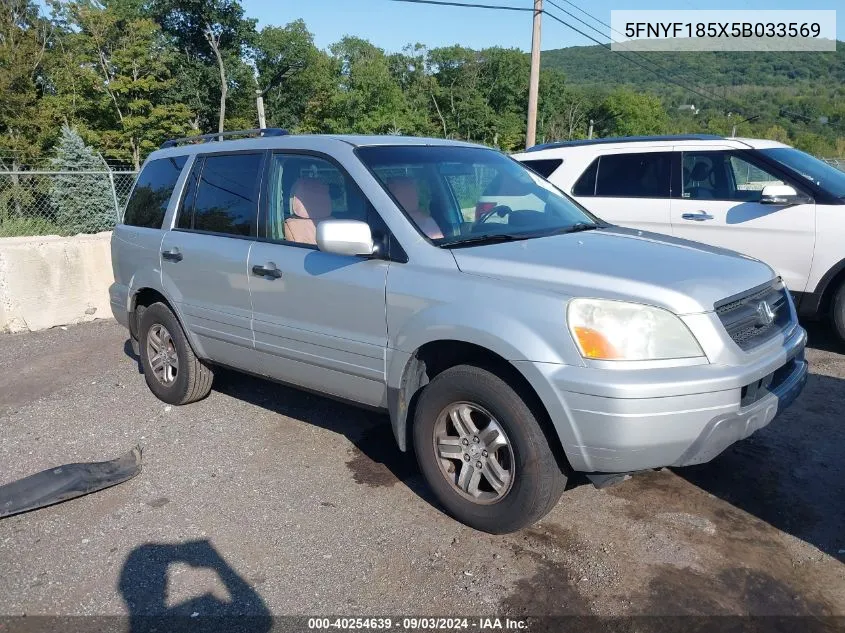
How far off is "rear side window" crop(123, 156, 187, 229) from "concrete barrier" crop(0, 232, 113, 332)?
287 cm

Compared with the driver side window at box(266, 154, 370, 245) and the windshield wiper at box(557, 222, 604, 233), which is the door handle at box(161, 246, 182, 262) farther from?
the windshield wiper at box(557, 222, 604, 233)

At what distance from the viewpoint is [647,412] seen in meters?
2.90

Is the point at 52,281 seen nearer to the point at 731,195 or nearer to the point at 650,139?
the point at 650,139

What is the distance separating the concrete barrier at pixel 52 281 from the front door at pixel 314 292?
4.81m

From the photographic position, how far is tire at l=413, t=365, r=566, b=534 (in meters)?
3.19

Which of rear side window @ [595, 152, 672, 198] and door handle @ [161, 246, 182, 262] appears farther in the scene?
rear side window @ [595, 152, 672, 198]

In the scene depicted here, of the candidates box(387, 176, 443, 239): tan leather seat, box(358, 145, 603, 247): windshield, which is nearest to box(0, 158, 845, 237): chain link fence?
box(358, 145, 603, 247): windshield

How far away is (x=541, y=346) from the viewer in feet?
10.0

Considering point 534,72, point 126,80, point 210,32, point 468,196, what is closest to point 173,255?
point 468,196

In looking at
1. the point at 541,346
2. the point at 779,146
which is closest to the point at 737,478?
the point at 541,346

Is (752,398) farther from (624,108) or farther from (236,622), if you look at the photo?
(624,108)

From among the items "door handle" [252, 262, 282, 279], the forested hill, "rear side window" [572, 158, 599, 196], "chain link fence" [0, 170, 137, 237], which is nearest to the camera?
"door handle" [252, 262, 282, 279]

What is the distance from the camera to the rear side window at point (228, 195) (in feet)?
15.0

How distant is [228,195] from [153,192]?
3.60 ft
